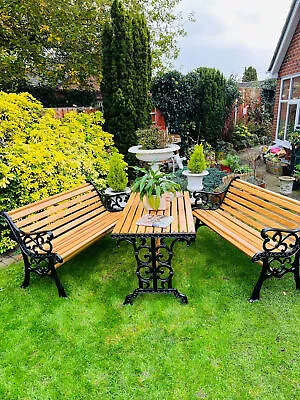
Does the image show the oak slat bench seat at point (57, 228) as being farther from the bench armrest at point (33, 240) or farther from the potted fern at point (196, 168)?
the potted fern at point (196, 168)

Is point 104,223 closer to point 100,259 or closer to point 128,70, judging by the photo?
point 100,259

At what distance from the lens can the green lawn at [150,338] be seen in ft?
6.01

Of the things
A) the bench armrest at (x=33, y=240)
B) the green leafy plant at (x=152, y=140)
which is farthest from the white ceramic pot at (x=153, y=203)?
the green leafy plant at (x=152, y=140)

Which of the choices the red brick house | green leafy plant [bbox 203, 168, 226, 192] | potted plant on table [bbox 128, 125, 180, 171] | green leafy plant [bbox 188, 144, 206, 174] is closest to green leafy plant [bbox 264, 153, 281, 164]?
the red brick house

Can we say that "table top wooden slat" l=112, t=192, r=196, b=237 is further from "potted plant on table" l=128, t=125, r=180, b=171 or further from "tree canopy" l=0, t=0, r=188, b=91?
"tree canopy" l=0, t=0, r=188, b=91

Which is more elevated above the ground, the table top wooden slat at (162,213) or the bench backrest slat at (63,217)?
the table top wooden slat at (162,213)

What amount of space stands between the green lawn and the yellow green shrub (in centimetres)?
117

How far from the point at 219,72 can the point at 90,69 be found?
423cm

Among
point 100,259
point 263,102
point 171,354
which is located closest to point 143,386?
point 171,354

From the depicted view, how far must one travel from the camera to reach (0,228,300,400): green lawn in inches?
72.2

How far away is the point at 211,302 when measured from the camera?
2613 mm

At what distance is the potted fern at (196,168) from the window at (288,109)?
129 inches

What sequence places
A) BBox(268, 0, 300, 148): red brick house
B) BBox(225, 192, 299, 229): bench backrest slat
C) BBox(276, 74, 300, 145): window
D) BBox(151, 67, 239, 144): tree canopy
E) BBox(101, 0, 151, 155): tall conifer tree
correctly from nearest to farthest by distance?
1. BBox(225, 192, 299, 229): bench backrest slat
2. BBox(101, 0, 151, 155): tall conifer tree
3. BBox(268, 0, 300, 148): red brick house
4. BBox(276, 74, 300, 145): window
5. BBox(151, 67, 239, 144): tree canopy

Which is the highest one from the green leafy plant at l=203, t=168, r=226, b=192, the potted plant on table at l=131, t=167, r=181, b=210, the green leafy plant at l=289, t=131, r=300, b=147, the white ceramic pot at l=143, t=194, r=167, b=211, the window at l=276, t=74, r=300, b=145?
the window at l=276, t=74, r=300, b=145
